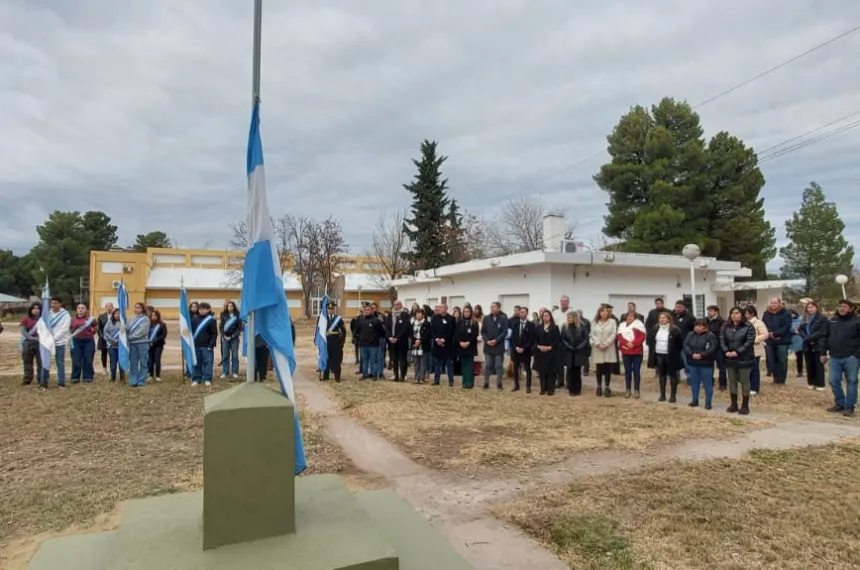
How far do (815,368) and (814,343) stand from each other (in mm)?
533

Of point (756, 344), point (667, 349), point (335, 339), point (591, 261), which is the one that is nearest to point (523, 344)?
point (667, 349)

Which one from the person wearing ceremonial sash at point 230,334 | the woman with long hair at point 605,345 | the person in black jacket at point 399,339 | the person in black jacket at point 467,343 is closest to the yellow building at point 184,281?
the person wearing ceremonial sash at point 230,334

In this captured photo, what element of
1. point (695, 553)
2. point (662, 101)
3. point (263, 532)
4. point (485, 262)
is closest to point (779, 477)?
point (695, 553)

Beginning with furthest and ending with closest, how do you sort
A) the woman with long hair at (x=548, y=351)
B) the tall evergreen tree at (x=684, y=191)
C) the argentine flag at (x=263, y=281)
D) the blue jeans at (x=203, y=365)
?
the tall evergreen tree at (x=684, y=191) < the blue jeans at (x=203, y=365) < the woman with long hair at (x=548, y=351) < the argentine flag at (x=263, y=281)

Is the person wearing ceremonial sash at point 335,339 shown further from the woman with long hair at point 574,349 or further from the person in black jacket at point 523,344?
the woman with long hair at point 574,349

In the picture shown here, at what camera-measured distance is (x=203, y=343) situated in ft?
38.2

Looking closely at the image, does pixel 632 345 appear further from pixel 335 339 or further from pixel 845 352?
pixel 335 339

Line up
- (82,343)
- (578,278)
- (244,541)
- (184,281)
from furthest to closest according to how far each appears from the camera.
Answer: (184,281) < (578,278) < (82,343) < (244,541)

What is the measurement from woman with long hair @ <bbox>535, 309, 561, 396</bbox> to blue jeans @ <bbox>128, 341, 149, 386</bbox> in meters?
8.38

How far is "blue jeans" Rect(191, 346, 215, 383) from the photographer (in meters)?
11.7

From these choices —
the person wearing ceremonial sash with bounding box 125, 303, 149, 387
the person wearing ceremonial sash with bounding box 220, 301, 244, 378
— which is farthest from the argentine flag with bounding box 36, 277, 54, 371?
the person wearing ceremonial sash with bounding box 220, 301, 244, 378

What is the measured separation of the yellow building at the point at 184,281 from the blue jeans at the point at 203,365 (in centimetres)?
2966

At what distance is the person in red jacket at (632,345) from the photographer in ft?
33.6

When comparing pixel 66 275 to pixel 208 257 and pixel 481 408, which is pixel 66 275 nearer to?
pixel 208 257
